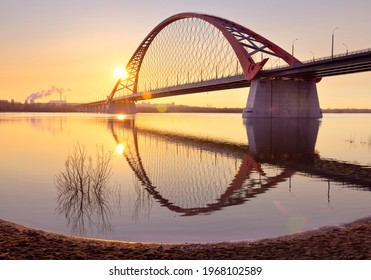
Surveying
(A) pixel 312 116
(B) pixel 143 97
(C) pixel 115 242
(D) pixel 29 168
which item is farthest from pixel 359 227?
(B) pixel 143 97

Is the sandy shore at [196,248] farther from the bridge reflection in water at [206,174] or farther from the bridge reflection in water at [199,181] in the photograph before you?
the bridge reflection in water at [206,174]

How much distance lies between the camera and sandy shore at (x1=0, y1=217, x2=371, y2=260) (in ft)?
20.7

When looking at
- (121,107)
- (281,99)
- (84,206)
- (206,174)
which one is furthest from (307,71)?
(121,107)

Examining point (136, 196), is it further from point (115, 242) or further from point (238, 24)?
point (238, 24)

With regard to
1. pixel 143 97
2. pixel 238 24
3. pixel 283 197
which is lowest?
pixel 283 197

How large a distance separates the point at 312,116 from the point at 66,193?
7731 centimetres

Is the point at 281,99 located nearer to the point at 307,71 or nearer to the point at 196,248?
the point at 307,71

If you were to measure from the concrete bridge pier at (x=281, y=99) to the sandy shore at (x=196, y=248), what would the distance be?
66.8 metres

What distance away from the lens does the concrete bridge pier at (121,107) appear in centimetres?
15912

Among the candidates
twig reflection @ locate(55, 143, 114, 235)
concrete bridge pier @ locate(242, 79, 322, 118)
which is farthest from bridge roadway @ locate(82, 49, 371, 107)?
twig reflection @ locate(55, 143, 114, 235)

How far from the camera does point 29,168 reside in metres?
18.5

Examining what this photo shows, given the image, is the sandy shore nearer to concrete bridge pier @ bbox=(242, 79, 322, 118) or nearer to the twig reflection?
the twig reflection

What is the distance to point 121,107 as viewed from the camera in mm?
164000

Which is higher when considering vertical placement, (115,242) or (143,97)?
(143,97)
